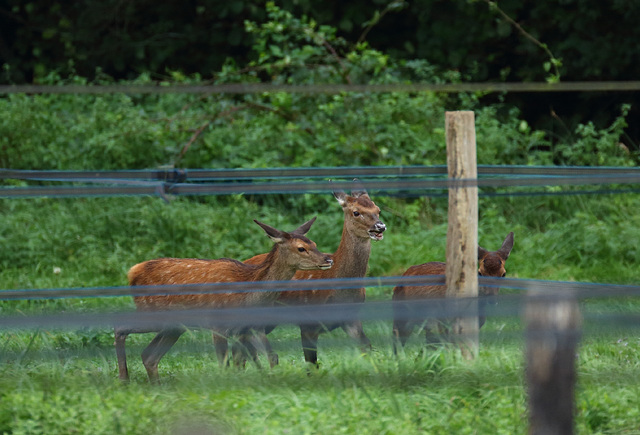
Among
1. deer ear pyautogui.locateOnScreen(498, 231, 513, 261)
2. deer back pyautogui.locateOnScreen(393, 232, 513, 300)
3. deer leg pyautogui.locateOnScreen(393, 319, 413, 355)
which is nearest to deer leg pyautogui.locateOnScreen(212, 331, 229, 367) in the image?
deer leg pyautogui.locateOnScreen(393, 319, 413, 355)

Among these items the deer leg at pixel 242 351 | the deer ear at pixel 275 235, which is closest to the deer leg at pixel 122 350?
the deer leg at pixel 242 351

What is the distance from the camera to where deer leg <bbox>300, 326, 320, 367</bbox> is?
6.07 meters

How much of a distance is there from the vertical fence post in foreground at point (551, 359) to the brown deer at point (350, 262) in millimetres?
2839

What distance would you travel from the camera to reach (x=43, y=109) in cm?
1234

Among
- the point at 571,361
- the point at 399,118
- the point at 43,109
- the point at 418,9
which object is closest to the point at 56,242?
the point at 43,109

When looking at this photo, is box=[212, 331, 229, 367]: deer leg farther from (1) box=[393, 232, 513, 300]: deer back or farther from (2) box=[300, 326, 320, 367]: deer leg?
(1) box=[393, 232, 513, 300]: deer back

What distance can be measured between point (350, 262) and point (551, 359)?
3395 millimetres

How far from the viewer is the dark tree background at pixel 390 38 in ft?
41.8

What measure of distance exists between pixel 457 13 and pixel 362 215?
283 inches

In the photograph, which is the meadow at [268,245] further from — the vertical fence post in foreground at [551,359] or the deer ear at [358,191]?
the deer ear at [358,191]

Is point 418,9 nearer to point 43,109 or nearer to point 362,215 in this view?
point 43,109

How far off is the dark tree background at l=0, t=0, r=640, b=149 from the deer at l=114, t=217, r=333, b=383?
6617 millimetres

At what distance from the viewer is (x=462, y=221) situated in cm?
642

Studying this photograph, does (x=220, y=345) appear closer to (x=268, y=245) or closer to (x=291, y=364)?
(x=291, y=364)
